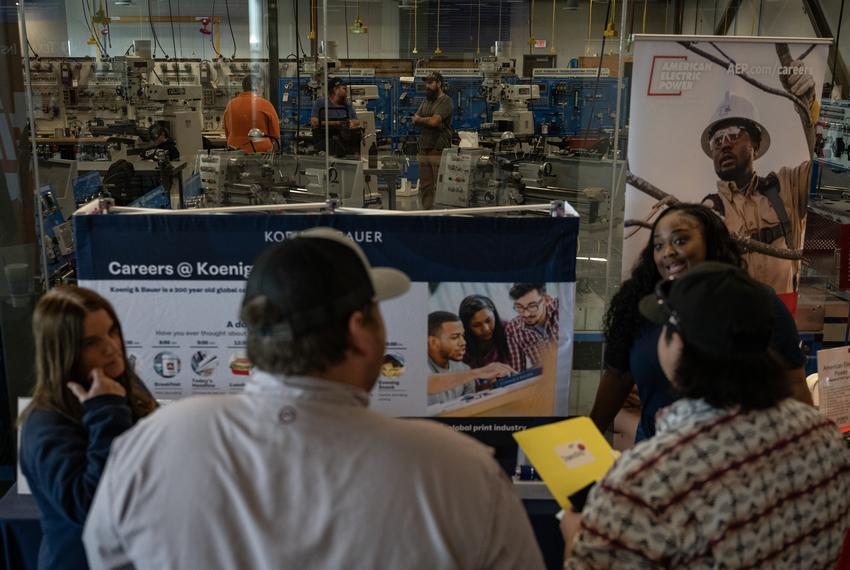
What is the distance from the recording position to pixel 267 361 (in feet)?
3.81

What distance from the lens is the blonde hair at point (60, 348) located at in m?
1.80

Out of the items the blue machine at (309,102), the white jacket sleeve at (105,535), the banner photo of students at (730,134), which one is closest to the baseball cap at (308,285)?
the white jacket sleeve at (105,535)

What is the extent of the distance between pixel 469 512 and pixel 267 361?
341 mm

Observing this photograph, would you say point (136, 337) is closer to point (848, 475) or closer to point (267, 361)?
point (267, 361)

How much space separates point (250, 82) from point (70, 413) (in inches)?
427

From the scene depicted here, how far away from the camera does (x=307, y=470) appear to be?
108cm

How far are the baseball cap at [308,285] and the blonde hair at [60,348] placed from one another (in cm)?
83

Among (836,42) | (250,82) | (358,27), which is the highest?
(358,27)

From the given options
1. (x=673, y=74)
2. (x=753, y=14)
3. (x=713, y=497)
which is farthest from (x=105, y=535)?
(x=753, y=14)

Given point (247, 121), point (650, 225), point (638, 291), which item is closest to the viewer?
point (638, 291)

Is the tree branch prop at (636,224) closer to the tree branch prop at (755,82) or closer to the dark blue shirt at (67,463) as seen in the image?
the tree branch prop at (755,82)

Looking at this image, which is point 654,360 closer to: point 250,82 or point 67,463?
point 67,463

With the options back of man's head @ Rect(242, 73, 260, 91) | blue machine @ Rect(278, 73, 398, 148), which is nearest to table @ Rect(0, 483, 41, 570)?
blue machine @ Rect(278, 73, 398, 148)

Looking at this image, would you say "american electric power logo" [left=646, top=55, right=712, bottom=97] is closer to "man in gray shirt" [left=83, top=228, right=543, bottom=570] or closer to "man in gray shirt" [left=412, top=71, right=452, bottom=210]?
"man in gray shirt" [left=83, top=228, right=543, bottom=570]
